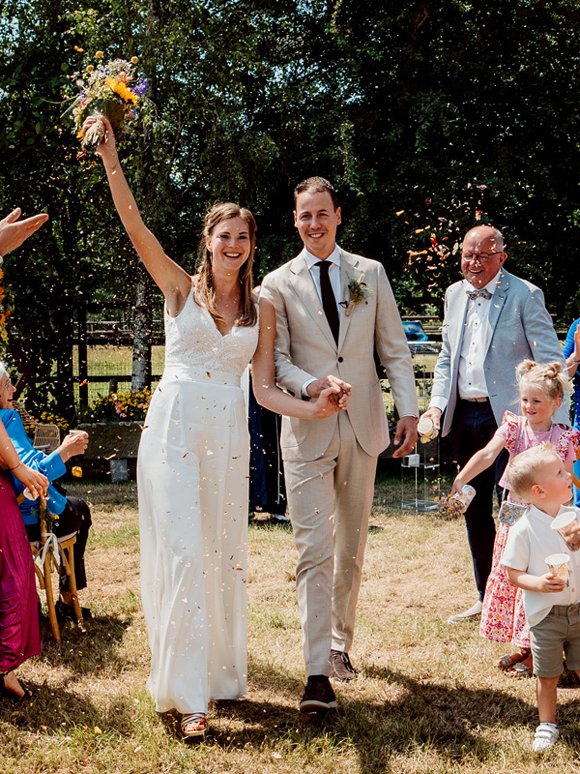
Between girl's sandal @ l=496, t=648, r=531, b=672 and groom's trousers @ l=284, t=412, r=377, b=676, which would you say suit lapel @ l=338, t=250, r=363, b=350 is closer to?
groom's trousers @ l=284, t=412, r=377, b=676

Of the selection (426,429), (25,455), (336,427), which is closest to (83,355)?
(25,455)

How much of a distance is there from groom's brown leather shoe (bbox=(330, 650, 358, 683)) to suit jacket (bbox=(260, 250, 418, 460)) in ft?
3.25

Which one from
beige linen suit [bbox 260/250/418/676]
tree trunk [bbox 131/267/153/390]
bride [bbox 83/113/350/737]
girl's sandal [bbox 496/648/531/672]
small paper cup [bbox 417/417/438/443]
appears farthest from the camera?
tree trunk [bbox 131/267/153/390]

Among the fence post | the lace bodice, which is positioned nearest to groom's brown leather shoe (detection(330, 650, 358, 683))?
the lace bodice

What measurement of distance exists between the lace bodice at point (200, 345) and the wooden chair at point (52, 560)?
Result: 163 cm

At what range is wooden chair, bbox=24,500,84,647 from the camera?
15.8ft

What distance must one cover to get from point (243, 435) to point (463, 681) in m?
1.57

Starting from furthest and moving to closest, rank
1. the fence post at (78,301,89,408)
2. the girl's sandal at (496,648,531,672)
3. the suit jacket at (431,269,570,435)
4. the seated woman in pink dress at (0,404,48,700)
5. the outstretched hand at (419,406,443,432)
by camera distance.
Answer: the fence post at (78,301,89,408) → the suit jacket at (431,269,570,435) → the outstretched hand at (419,406,443,432) → the girl's sandal at (496,648,531,672) → the seated woman in pink dress at (0,404,48,700)

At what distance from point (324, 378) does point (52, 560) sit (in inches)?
90.7

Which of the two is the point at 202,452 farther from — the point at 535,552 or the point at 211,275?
the point at 535,552

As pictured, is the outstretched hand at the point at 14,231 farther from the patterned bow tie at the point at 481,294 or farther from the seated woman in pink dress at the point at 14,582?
the patterned bow tie at the point at 481,294

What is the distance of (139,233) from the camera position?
3748 mm

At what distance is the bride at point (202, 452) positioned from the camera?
3.57 m

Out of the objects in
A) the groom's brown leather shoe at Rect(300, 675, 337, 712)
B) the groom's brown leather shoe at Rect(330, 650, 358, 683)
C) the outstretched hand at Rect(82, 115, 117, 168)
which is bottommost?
the groom's brown leather shoe at Rect(330, 650, 358, 683)
